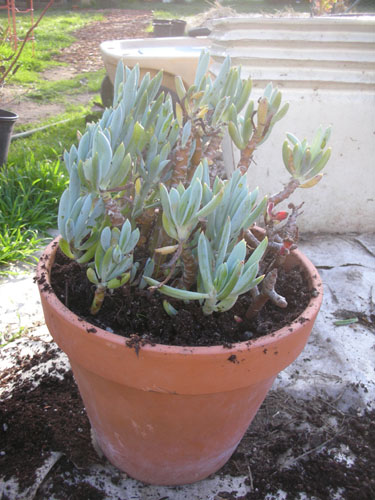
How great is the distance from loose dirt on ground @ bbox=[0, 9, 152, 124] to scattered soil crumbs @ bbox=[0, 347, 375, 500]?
3557mm

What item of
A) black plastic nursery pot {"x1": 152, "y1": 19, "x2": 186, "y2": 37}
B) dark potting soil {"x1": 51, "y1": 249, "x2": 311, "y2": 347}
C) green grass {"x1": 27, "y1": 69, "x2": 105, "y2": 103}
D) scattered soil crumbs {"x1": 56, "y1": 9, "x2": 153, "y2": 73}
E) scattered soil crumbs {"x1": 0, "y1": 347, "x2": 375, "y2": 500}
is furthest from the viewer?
scattered soil crumbs {"x1": 56, "y1": 9, "x2": 153, "y2": 73}

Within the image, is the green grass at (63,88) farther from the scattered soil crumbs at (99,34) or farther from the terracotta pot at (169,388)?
the terracotta pot at (169,388)

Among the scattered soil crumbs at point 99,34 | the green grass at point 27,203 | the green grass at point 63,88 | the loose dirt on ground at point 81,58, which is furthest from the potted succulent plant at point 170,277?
the scattered soil crumbs at point 99,34

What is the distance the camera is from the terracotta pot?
917 millimetres

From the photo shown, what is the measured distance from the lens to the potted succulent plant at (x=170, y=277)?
0.89 m

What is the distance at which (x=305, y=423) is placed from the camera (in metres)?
1.48

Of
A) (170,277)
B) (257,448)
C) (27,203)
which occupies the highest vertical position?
(170,277)

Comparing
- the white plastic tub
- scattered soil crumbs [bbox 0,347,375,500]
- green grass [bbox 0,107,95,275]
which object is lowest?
scattered soil crumbs [bbox 0,347,375,500]

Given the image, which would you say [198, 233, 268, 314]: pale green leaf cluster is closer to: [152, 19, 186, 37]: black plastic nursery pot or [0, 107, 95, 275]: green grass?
[0, 107, 95, 275]: green grass

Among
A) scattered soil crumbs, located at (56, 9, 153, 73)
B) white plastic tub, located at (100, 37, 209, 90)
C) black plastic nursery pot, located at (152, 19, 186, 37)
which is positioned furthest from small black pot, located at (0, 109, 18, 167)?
scattered soil crumbs, located at (56, 9, 153, 73)

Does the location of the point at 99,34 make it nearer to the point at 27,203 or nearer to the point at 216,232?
the point at 27,203

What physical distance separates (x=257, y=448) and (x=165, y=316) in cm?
64

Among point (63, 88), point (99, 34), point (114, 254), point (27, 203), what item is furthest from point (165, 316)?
point (99, 34)

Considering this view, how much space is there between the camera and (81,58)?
7.22 m
